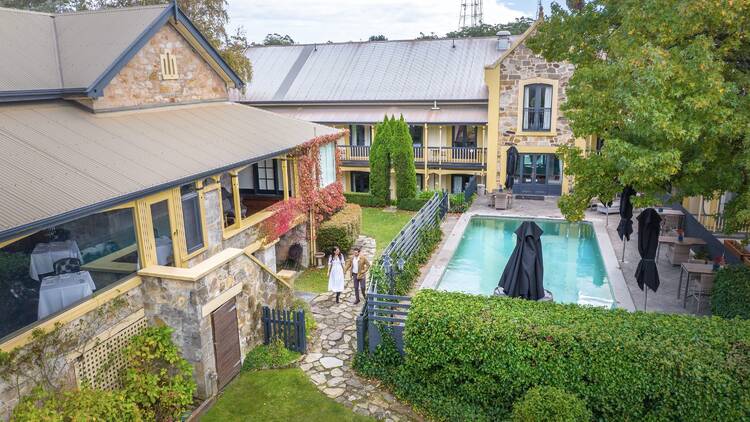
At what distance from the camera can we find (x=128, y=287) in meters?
9.82

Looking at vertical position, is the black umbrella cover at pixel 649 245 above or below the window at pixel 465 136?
below

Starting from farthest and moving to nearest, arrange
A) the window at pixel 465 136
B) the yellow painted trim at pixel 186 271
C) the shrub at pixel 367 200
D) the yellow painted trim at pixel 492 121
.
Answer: the window at pixel 465 136 < the shrub at pixel 367 200 < the yellow painted trim at pixel 492 121 < the yellow painted trim at pixel 186 271

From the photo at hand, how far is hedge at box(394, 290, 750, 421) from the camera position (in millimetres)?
8234

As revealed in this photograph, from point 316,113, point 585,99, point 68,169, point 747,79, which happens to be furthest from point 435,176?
point 68,169

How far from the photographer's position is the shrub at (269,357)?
11516 millimetres

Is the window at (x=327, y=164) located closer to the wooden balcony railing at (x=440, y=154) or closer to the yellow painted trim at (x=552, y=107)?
the wooden balcony railing at (x=440, y=154)

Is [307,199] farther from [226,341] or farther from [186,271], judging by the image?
[186,271]

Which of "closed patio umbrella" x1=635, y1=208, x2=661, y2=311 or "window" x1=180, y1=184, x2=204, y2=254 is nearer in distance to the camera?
"window" x1=180, y1=184, x2=204, y2=254

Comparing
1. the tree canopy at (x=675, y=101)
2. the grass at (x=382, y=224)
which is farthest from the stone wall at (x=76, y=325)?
the grass at (x=382, y=224)

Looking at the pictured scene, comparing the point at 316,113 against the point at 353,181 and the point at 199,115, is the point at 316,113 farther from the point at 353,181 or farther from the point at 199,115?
the point at 199,115

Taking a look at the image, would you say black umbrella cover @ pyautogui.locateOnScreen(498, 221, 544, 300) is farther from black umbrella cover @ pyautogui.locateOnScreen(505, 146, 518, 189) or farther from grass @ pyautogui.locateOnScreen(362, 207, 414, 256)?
black umbrella cover @ pyautogui.locateOnScreen(505, 146, 518, 189)

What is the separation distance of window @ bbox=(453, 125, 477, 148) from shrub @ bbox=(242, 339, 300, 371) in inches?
827

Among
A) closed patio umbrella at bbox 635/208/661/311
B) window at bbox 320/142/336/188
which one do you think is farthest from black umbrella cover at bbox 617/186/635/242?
window at bbox 320/142/336/188

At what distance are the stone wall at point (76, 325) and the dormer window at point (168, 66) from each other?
7735 mm
